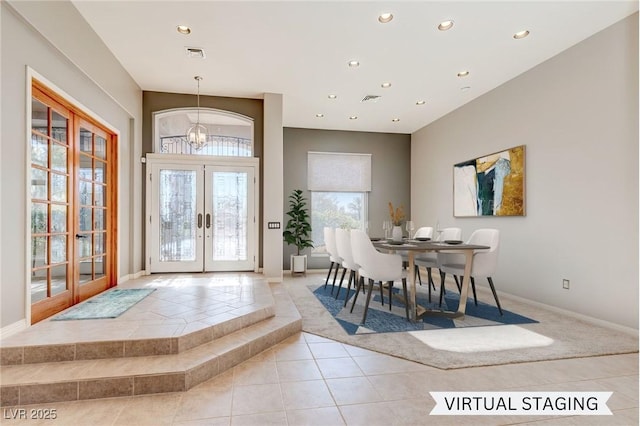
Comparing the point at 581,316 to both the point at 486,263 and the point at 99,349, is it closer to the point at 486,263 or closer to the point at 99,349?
the point at 486,263

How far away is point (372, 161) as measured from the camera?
295 inches

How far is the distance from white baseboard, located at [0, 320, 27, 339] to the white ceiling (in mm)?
2997

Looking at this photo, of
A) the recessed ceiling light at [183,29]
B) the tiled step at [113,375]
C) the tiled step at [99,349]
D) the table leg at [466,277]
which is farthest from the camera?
the table leg at [466,277]

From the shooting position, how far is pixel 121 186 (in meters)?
4.71

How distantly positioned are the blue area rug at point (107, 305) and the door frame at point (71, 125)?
0.77 ft

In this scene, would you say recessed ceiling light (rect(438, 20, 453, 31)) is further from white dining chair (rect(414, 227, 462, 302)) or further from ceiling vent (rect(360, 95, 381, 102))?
white dining chair (rect(414, 227, 462, 302))

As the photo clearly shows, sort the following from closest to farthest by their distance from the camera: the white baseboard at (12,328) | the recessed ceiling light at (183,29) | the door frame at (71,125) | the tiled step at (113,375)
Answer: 1. the tiled step at (113,375)
2. the white baseboard at (12,328)
3. the door frame at (71,125)
4. the recessed ceiling light at (183,29)

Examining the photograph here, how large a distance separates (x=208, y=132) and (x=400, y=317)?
4.69 m

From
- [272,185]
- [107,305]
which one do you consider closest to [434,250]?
[272,185]

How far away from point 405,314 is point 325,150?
4340 mm

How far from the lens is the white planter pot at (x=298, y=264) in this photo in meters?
6.52

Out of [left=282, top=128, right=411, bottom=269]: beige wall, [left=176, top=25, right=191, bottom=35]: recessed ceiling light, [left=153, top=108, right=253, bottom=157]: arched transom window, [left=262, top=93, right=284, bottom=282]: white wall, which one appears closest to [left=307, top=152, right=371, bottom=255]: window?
[left=282, top=128, right=411, bottom=269]: beige wall

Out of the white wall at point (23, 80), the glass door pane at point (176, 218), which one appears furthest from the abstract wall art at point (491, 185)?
the white wall at point (23, 80)

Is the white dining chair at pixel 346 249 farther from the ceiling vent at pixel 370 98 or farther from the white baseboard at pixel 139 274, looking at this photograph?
the white baseboard at pixel 139 274
